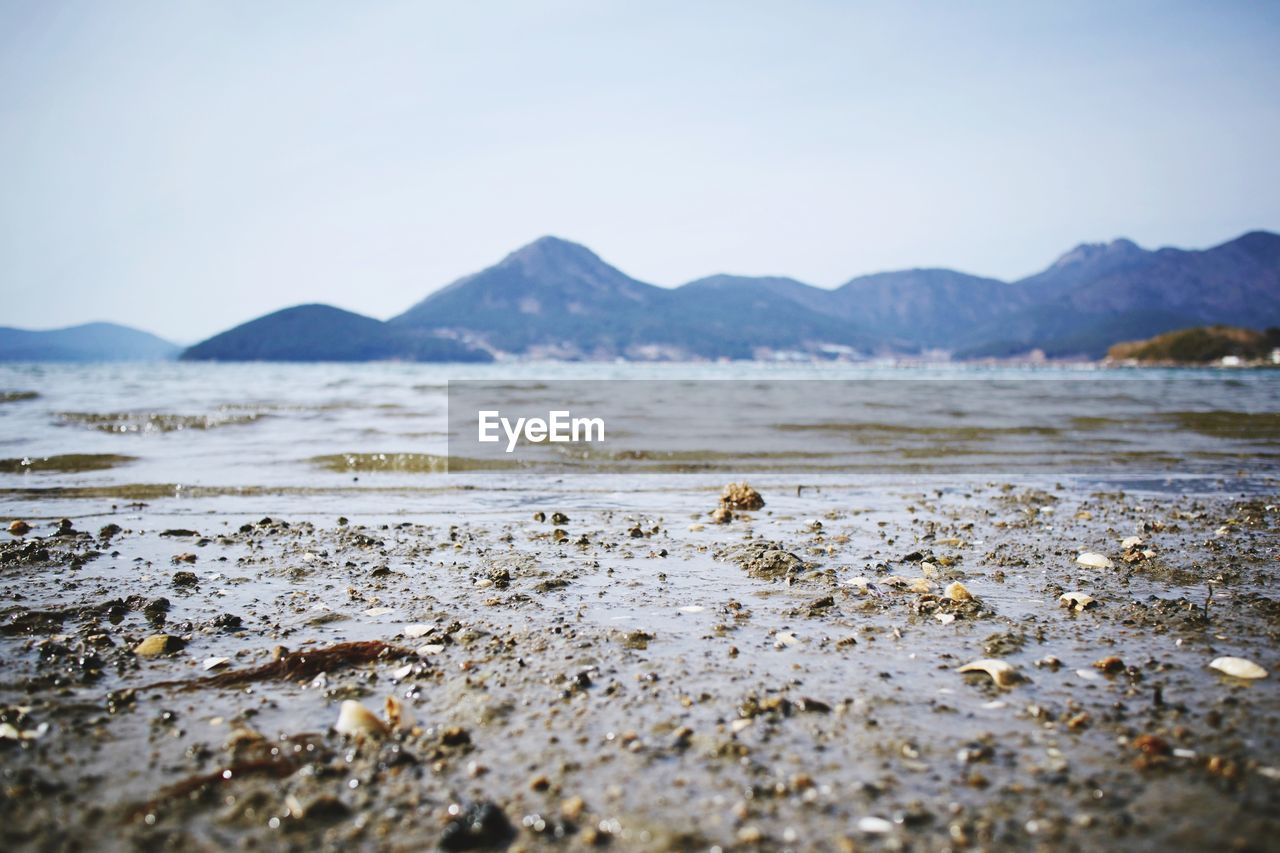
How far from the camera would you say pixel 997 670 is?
410 cm

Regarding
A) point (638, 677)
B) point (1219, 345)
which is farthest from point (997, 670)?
point (1219, 345)

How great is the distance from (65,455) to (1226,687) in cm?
1879

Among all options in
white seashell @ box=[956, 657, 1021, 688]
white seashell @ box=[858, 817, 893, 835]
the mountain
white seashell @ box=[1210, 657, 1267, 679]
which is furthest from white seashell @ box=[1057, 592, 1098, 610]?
the mountain

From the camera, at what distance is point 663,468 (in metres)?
14.7

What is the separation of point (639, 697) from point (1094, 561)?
17.6ft

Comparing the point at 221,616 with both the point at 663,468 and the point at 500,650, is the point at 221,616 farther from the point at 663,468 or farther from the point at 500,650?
the point at 663,468

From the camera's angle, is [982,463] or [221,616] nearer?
[221,616]

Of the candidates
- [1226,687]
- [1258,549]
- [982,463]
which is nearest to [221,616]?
[1226,687]

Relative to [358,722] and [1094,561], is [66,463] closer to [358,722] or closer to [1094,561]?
[358,722]

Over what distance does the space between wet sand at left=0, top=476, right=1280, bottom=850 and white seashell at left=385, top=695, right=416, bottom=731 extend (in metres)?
0.07

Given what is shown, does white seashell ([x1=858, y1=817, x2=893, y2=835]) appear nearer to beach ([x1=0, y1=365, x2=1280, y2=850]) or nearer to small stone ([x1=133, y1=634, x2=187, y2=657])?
beach ([x1=0, y1=365, x2=1280, y2=850])

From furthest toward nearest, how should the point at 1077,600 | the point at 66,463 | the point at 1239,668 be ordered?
the point at 66,463 → the point at 1077,600 → the point at 1239,668

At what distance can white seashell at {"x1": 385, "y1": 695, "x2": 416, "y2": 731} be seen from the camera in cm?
350

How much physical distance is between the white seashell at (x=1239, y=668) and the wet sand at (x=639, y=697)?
5 cm
